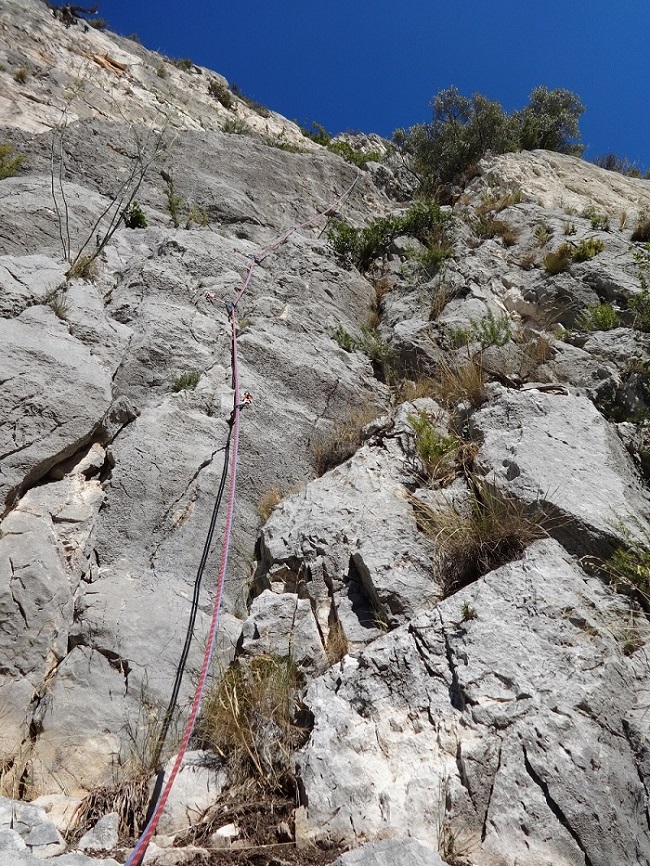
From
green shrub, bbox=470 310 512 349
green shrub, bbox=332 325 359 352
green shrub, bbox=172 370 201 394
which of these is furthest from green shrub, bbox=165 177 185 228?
green shrub, bbox=470 310 512 349

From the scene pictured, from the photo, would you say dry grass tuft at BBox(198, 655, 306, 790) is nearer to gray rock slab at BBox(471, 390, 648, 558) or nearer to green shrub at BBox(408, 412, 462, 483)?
green shrub at BBox(408, 412, 462, 483)

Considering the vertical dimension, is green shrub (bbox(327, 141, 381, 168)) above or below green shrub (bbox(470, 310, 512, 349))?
above

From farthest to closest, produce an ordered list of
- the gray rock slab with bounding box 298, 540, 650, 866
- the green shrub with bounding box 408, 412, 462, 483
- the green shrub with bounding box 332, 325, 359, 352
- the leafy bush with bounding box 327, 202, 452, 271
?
the leafy bush with bounding box 327, 202, 452, 271
the green shrub with bounding box 332, 325, 359, 352
the green shrub with bounding box 408, 412, 462, 483
the gray rock slab with bounding box 298, 540, 650, 866

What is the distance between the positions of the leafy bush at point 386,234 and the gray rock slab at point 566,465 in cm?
361

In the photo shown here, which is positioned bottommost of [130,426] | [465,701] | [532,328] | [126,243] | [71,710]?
[71,710]

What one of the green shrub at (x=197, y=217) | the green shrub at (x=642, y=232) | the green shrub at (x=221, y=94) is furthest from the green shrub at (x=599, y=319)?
the green shrub at (x=221, y=94)

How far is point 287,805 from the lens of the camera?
279 centimetres

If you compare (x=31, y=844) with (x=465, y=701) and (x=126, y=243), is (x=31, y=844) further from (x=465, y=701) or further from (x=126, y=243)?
(x=126, y=243)

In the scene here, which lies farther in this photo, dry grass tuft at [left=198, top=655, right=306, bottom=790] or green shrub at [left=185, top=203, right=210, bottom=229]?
green shrub at [left=185, top=203, right=210, bottom=229]

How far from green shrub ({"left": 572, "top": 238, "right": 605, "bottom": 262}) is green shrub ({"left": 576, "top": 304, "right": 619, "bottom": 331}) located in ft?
3.94

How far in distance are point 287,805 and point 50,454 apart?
271 centimetres

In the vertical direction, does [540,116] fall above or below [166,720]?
above

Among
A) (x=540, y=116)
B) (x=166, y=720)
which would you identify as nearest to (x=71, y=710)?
(x=166, y=720)

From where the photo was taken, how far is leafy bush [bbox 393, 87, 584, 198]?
39.0 ft
